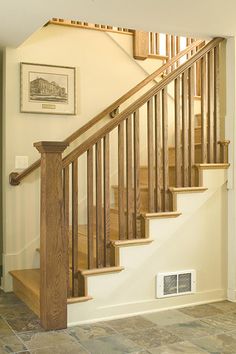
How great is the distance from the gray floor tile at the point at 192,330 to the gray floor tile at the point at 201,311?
7.0 inches

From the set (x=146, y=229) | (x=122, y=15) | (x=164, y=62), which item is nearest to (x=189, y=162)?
(x=146, y=229)

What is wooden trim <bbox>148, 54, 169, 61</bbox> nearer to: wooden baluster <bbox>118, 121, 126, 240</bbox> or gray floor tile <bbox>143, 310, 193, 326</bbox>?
wooden baluster <bbox>118, 121, 126, 240</bbox>

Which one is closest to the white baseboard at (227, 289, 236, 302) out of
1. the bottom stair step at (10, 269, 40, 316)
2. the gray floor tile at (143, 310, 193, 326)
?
the gray floor tile at (143, 310, 193, 326)

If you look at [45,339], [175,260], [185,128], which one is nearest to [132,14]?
[185,128]

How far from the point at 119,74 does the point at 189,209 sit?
5.13 feet

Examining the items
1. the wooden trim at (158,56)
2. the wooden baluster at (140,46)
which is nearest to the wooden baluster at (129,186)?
the wooden baluster at (140,46)

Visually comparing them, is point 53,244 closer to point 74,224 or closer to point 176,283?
point 74,224

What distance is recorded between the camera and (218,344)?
2.60 meters

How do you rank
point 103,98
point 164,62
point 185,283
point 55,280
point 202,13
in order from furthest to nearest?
point 164,62 < point 103,98 < point 185,283 < point 202,13 < point 55,280

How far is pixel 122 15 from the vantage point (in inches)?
120

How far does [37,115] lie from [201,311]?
2125mm

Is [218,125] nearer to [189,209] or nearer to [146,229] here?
[189,209]

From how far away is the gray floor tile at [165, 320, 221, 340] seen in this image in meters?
2.74

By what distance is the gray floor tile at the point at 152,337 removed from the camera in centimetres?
262
